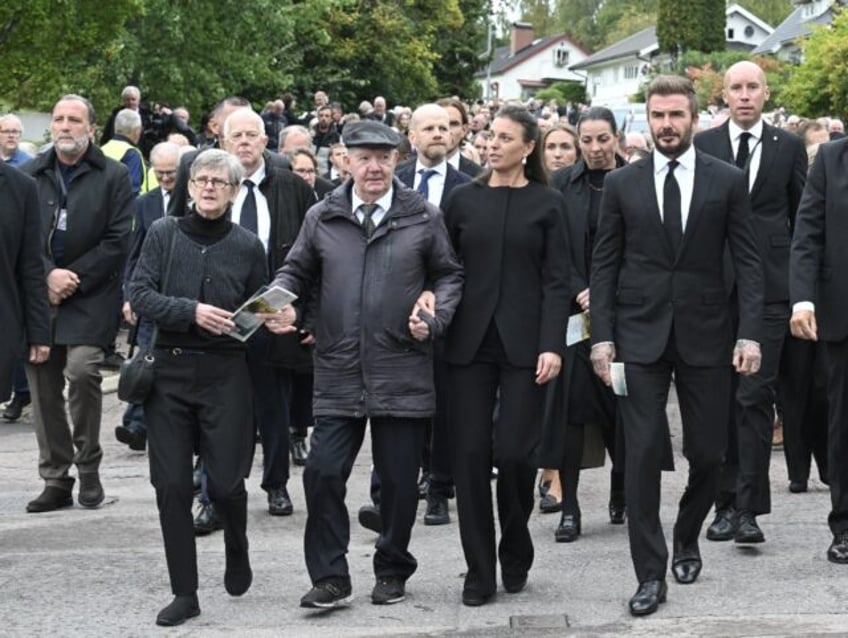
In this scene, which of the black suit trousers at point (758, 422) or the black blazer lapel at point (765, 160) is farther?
the black blazer lapel at point (765, 160)

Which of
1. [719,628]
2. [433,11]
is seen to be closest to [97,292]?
[719,628]

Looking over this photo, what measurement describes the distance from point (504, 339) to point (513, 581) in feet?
3.88

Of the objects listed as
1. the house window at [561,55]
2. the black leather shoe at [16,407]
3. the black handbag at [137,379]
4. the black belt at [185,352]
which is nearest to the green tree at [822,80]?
the black leather shoe at [16,407]

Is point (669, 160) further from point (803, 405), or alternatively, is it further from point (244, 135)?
point (244, 135)

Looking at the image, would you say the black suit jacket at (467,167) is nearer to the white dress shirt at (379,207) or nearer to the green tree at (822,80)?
the white dress shirt at (379,207)

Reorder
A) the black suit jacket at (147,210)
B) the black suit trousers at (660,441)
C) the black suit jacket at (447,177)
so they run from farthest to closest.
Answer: the black suit jacket at (147,210) → the black suit jacket at (447,177) → the black suit trousers at (660,441)

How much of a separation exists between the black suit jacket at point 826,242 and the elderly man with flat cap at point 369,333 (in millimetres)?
1837

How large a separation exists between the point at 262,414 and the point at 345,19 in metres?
49.1

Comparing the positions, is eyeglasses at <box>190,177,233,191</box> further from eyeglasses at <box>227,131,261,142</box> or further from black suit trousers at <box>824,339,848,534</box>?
black suit trousers at <box>824,339,848,534</box>

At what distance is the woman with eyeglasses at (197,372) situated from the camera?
314 inches

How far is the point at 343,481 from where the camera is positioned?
8.03 metres

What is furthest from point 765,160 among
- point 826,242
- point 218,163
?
point 218,163

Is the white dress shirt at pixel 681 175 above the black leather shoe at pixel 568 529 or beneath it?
above

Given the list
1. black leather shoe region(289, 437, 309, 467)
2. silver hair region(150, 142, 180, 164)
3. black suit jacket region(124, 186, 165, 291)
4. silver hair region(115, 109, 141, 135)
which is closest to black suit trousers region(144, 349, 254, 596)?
black leather shoe region(289, 437, 309, 467)
